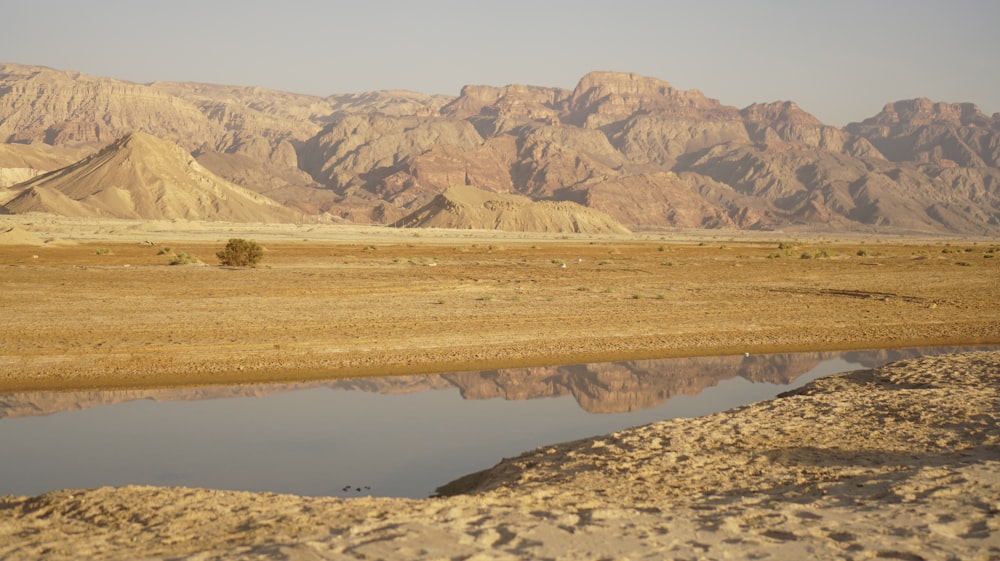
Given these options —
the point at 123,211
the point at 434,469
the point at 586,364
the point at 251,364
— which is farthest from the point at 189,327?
the point at 123,211

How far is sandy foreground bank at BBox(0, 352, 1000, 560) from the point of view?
773 centimetres

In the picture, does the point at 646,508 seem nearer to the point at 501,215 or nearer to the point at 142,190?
the point at 501,215

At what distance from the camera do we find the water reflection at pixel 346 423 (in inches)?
501

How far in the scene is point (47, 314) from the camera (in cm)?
2547

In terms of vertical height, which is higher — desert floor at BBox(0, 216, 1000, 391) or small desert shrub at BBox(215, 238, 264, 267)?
small desert shrub at BBox(215, 238, 264, 267)

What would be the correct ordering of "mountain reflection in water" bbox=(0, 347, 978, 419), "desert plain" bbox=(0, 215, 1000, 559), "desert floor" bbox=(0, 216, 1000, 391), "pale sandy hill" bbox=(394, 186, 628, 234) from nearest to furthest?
"desert plain" bbox=(0, 215, 1000, 559) < "mountain reflection in water" bbox=(0, 347, 978, 419) < "desert floor" bbox=(0, 216, 1000, 391) < "pale sandy hill" bbox=(394, 186, 628, 234)

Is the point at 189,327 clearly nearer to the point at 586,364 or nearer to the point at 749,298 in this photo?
A: the point at 586,364

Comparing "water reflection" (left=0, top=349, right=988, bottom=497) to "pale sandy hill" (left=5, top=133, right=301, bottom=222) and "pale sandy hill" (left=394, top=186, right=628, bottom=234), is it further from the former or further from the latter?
"pale sandy hill" (left=394, top=186, right=628, bottom=234)

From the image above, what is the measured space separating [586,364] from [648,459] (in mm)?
9973

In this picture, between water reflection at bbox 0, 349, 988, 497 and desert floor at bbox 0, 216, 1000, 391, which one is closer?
water reflection at bbox 0, 349, 988, 497

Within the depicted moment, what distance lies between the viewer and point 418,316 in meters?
26.4

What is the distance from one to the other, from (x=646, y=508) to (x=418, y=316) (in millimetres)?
17750

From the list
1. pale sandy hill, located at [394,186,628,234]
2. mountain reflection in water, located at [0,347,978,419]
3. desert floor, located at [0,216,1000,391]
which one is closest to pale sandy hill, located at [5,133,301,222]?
pale sandy hill, located at [394,186,628,234]

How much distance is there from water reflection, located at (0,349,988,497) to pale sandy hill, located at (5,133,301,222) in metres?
125
